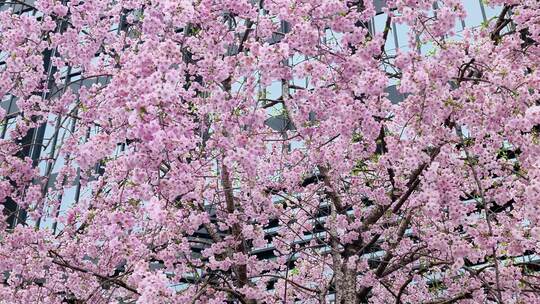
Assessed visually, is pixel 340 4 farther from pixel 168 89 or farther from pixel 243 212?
pixel 243 212

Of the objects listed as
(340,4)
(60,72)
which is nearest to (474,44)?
(340,4)

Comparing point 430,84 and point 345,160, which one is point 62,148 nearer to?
point 345,160

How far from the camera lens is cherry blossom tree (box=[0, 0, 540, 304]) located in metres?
4.70

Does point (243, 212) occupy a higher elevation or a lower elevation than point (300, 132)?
lower

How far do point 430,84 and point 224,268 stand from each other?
287 centimetres

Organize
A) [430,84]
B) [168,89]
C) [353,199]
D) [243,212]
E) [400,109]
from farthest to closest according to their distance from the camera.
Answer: [353,199] → [243,212] → [400,109] → [430,84] → [168,89]

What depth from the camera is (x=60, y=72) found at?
759 centimetres

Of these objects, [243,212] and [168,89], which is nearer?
[168,89]

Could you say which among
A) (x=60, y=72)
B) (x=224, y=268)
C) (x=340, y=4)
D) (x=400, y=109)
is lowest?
(x=224, y=268)

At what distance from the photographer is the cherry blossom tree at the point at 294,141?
15.4 ft

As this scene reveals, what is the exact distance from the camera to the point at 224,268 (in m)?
5.96

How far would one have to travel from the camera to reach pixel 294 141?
7098mm

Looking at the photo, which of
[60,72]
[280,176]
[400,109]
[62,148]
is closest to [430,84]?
[400,109]

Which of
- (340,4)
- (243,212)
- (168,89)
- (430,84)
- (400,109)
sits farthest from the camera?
(243,212)
